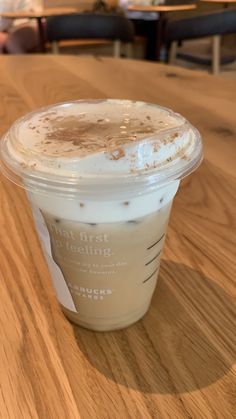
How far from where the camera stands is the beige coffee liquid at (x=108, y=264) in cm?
38

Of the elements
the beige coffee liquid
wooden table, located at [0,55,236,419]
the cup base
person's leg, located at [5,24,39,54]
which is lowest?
person's leg, located at [5,24,39,54]

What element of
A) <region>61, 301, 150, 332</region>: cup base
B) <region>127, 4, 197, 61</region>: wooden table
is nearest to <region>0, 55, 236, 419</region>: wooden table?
<region>61, 301, 150, 332</region>: cup base

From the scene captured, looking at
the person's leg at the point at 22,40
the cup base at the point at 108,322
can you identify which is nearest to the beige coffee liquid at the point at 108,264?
the cup base at the point at 108,322

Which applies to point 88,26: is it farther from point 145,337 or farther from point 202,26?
point 145,337

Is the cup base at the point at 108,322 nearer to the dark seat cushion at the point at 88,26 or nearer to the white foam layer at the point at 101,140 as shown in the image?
the white foam layer at the point at 101,140

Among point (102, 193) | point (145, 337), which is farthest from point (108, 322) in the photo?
point (102, 193)

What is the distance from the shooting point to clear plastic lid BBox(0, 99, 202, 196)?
0.35m

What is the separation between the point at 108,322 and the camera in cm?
44

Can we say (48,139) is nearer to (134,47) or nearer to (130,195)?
(130,195)

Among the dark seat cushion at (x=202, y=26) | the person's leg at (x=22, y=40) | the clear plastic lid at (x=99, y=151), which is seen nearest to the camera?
the clear plastic lid at (x=99, y=151)

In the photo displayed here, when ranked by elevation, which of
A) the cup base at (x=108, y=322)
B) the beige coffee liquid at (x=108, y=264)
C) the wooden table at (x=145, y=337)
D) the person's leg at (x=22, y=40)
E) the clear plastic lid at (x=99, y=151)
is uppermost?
the clear plastic lid at (x=99, y=151)

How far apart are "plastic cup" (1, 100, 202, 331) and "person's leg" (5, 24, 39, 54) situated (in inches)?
152

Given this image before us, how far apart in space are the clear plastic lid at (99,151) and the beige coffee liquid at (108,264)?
4 centimetres

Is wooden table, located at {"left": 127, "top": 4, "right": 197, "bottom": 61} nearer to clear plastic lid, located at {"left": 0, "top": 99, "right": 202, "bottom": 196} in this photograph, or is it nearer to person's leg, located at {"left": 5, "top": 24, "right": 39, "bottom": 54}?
person's leg, located at {"left": 5, "top": 24, "right": 39, "bottom": 54}
